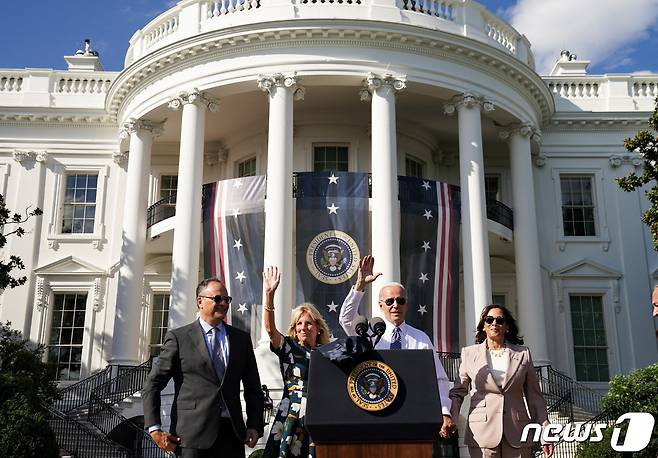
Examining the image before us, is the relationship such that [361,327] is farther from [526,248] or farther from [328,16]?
[526,248]

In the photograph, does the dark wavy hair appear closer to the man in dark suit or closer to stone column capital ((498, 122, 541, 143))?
the man in dark suit

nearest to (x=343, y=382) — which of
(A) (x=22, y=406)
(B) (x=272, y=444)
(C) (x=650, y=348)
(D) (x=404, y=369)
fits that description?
(D) (x=404, y=369)

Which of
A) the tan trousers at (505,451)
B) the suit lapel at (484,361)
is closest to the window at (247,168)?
the suit lapel at (484,361)

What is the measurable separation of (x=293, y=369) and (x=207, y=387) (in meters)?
0.68

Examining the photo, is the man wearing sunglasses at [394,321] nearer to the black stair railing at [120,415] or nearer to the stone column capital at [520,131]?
the black stair railing at [120,415]

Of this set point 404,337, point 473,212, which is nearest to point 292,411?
point 404,337

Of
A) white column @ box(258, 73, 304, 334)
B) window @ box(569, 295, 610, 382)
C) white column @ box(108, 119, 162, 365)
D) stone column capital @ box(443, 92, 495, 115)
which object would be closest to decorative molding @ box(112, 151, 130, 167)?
white column @ box(108, 119, 162, 365)

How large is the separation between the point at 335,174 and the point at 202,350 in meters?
13.9

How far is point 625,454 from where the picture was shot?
9.95 meters

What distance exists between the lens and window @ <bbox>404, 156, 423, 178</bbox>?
74.5ft

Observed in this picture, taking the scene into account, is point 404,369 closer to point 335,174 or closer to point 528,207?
point 335,174

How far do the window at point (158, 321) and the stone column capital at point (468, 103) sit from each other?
1072cm

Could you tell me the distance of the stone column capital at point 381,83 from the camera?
1897 centimetres

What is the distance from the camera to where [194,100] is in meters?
19.6
